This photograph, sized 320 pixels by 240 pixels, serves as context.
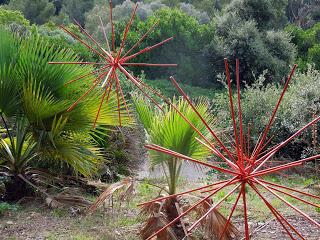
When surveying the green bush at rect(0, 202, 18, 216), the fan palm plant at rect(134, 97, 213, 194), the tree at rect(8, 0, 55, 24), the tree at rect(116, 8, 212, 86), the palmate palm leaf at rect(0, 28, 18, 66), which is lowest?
the green bush at rect(0, 202, 18, 216)

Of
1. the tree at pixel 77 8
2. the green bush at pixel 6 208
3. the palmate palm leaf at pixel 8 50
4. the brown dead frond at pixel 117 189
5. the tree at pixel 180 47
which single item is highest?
the tree at pixel 77 8

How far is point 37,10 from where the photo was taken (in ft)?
123

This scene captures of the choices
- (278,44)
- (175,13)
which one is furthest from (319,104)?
(175,13)

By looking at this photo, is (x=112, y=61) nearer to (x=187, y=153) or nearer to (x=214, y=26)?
(x=187, y=153)

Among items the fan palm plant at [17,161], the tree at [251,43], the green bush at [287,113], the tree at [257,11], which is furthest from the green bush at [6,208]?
the tree at [257,11]

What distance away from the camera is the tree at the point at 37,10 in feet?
120

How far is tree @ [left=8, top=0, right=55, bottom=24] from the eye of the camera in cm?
3672

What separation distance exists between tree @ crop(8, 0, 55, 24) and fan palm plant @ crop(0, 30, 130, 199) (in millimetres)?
31559

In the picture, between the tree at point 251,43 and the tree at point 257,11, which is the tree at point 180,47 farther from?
the tree at point 257,11

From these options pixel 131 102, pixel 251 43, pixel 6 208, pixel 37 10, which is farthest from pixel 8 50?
pixel 37 10

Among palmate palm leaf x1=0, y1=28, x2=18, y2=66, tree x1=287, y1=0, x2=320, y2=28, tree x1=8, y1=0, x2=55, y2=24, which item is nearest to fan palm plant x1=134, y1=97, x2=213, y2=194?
palmate palm leaf x1=0, y1=28, x2=18, y2=66

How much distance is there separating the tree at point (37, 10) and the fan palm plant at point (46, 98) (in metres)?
31.6

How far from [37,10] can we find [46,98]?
108 feet

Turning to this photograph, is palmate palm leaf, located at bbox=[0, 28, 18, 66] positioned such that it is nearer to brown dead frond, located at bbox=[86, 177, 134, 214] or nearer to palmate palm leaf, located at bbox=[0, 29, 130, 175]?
palmate palm leaf, located at bbox=[0, 29, 130, 175]
